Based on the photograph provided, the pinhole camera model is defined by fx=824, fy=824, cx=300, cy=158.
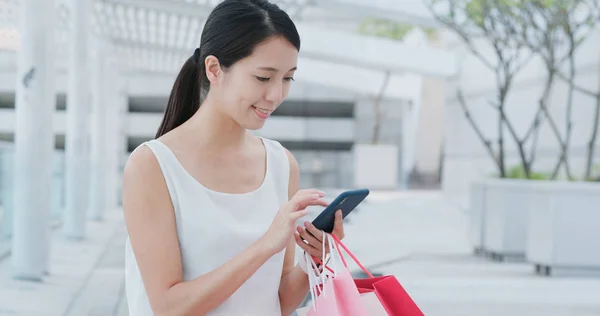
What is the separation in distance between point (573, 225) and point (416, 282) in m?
1.68

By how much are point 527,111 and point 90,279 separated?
1267 centimetres

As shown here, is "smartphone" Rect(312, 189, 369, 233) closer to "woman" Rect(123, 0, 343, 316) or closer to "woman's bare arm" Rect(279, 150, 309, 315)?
"woman" Rect(123, 0, 343, 316)

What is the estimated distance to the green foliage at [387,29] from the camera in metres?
27.7

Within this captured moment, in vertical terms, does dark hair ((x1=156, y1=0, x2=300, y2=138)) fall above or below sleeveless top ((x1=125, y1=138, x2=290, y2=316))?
above

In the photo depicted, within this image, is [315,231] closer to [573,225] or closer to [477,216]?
[573,225]

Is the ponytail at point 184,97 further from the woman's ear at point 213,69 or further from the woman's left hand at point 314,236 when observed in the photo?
the woman's left hand at point 314,236

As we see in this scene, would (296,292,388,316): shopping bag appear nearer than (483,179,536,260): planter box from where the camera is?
Yes

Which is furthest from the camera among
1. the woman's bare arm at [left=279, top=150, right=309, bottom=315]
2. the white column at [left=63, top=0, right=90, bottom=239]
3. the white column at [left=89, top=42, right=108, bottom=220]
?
the white column at [left=89, top=42, right=108, bottom=220]

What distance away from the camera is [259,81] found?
178 centimetres

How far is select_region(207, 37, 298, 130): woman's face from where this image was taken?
177 centimetres

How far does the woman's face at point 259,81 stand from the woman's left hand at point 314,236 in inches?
9.9

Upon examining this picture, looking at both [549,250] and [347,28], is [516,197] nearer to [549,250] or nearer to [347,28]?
[549,250]

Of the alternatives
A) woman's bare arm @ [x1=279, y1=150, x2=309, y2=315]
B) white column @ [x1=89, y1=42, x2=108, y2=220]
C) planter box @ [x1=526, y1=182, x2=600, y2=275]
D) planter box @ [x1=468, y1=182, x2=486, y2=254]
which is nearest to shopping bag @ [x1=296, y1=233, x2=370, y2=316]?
woman's bare arm @ [x1=279, y1=150, x2=309, y2=315]

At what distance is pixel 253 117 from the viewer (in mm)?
1804
